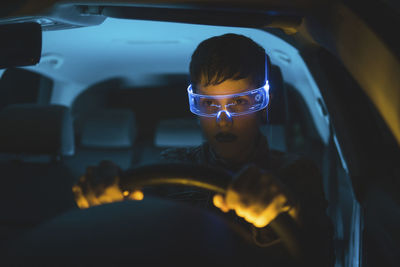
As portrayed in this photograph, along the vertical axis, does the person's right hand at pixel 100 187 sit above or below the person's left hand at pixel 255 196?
below

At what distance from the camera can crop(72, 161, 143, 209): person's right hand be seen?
88 centimetres

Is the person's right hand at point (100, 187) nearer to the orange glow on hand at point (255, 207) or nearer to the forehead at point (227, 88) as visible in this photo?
the orange glow on hand at point (255, 207)

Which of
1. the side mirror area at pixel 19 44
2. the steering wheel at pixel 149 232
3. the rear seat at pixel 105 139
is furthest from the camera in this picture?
the rear seat at pixel 105 139

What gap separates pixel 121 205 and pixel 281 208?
329 mm

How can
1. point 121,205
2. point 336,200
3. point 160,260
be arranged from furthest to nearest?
1. point 336,200
2. point 121,205
3. point 160,260

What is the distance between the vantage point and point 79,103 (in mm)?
3584

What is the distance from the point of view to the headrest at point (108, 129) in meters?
2.99

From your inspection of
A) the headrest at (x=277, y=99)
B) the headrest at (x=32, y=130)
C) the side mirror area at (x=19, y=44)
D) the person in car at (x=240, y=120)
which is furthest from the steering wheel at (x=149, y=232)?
the headrest at (x=32, y=130)

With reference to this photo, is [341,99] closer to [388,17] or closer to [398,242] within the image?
[388,17]

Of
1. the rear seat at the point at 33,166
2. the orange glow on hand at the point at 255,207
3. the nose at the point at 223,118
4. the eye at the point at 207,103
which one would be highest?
the orange glow on hand at the point at 255,207

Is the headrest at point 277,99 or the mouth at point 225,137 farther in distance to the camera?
the headrest at point 277,99

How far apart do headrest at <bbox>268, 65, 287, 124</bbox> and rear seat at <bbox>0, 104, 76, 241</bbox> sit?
1.01 meters

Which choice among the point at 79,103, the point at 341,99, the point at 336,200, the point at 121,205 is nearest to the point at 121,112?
the point at 79,103

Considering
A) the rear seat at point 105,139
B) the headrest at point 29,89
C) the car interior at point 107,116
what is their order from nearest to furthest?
the car interior at point 107,116 → the rear seat at point 105,139 → the headrest at point 29,89
